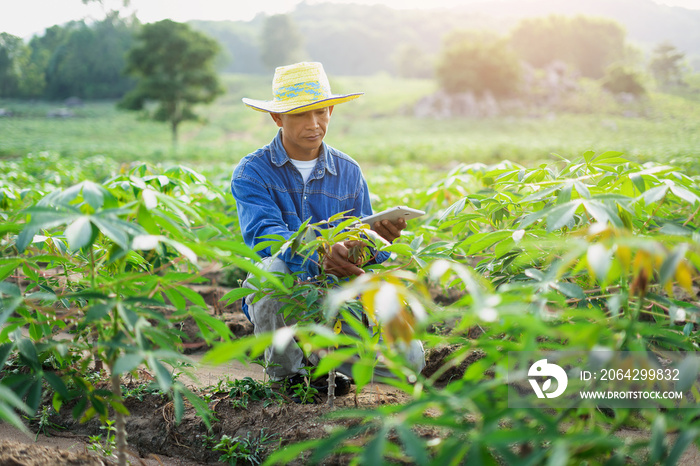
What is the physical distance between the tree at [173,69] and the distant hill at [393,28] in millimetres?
Answer: 38731

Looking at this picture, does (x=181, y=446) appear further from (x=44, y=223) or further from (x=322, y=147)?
(x=322, y=147)

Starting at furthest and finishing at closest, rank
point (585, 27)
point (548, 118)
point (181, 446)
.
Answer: point (585, 27), point (548, 118), point (181, 446)

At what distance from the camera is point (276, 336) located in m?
0.70

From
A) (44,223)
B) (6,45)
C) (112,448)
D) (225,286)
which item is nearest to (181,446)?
(112,448)

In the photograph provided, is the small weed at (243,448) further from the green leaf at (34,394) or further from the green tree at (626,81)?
the green tree at (626,81)

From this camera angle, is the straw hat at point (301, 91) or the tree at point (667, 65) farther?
the tree at point (667, 65)

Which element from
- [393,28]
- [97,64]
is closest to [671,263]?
[97,64]

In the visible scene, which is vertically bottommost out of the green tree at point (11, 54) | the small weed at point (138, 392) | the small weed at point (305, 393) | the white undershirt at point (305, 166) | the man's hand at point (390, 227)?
the small weed at point (138, 392)

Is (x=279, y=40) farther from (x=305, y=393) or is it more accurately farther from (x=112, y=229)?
(x=112, y=229)

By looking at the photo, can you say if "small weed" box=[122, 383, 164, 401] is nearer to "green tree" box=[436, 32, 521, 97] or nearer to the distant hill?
"green tree" box=[436, 32, 521, 97]

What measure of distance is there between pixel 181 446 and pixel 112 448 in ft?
0.65

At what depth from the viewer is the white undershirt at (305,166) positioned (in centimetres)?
205

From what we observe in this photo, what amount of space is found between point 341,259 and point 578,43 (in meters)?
51.7

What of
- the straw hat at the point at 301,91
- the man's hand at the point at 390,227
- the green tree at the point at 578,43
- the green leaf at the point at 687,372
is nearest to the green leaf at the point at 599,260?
the green leaf at the point at 687,372
